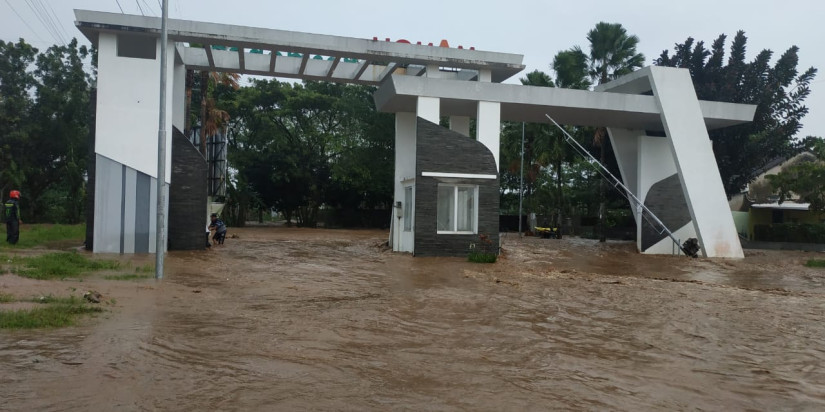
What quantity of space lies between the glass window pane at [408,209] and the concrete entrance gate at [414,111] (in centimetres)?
5

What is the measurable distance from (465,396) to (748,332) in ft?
16.8

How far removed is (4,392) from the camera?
4.86 metres

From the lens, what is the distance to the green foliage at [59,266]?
1122 centimetres

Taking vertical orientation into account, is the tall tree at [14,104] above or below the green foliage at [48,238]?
above

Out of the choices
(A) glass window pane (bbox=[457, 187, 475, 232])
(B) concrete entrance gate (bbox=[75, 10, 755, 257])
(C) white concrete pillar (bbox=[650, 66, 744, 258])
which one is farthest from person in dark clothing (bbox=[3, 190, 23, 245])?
(C) white concrete pillar (bbox=[650, 66, 744, 258])

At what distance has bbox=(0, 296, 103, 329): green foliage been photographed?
278 inches

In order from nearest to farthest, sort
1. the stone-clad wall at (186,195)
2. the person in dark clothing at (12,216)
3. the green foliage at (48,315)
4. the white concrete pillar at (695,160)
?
the green foliage at (48,315) → the person in dark clothing at (12,216) → the stone-clad wall at (186,195) → the white concrete pillar at (695,160)

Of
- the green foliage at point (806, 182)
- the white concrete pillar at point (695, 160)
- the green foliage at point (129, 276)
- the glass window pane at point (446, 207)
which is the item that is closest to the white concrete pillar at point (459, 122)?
the glass window pane at point (446, 207)

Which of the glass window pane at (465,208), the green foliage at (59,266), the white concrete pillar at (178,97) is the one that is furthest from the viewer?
the white concrete pillar at (178,97)

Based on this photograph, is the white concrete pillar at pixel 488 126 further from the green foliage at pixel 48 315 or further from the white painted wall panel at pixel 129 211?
Result: the green foliage at pixel 48 315

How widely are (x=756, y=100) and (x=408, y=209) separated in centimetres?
1746

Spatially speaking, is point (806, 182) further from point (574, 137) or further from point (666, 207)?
point (574, 137)

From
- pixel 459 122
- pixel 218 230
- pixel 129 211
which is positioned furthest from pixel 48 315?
pixel 459 122

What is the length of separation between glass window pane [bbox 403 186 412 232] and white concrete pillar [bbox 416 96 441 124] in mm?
2512
